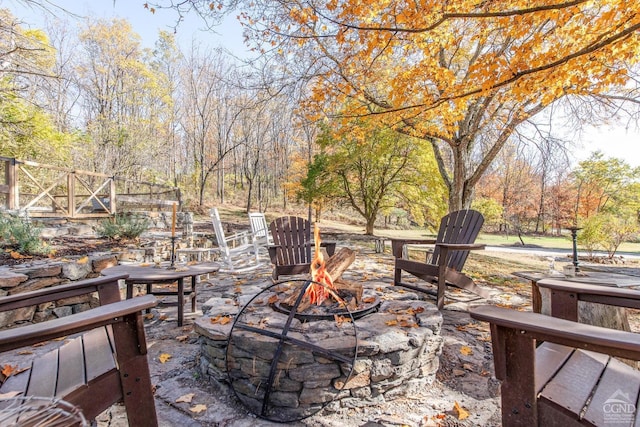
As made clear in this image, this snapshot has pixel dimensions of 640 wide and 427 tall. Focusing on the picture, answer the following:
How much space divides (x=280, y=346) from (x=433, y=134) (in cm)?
497

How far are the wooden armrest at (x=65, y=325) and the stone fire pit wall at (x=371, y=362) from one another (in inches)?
29.2

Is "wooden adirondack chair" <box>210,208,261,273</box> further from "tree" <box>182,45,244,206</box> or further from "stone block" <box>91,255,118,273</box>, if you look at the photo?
"tree" <box>182,45,244,206</box>

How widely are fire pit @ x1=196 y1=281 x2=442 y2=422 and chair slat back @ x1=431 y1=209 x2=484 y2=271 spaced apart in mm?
1413

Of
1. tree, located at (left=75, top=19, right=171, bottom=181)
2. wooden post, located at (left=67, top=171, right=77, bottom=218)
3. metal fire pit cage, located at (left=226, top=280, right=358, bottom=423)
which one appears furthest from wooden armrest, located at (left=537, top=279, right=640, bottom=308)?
tree, located at (left=75, top=19, right=171, bottom=181)

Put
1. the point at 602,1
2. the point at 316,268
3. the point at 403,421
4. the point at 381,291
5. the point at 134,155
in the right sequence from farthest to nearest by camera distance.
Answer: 1. the point at 134,155
2. the point at 602,1
3. the point at 381,291
4. the point at 316,268
5. the point at 403,421

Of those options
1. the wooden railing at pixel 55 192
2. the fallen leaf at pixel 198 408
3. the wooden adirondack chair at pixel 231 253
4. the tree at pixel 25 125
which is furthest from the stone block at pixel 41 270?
the tree at pixel 25 125

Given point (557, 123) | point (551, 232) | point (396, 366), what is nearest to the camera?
point (396, 366)

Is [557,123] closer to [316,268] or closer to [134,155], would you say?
[316,268]

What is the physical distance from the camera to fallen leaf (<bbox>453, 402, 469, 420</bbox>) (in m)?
1.57

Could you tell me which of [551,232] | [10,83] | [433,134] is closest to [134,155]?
[10,83]

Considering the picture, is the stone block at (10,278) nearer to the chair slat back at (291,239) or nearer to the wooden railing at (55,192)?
the chair slat back at (291,239)

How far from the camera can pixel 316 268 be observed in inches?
95.3

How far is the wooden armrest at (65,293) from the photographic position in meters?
1.24

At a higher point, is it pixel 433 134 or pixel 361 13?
pixel 361 13
